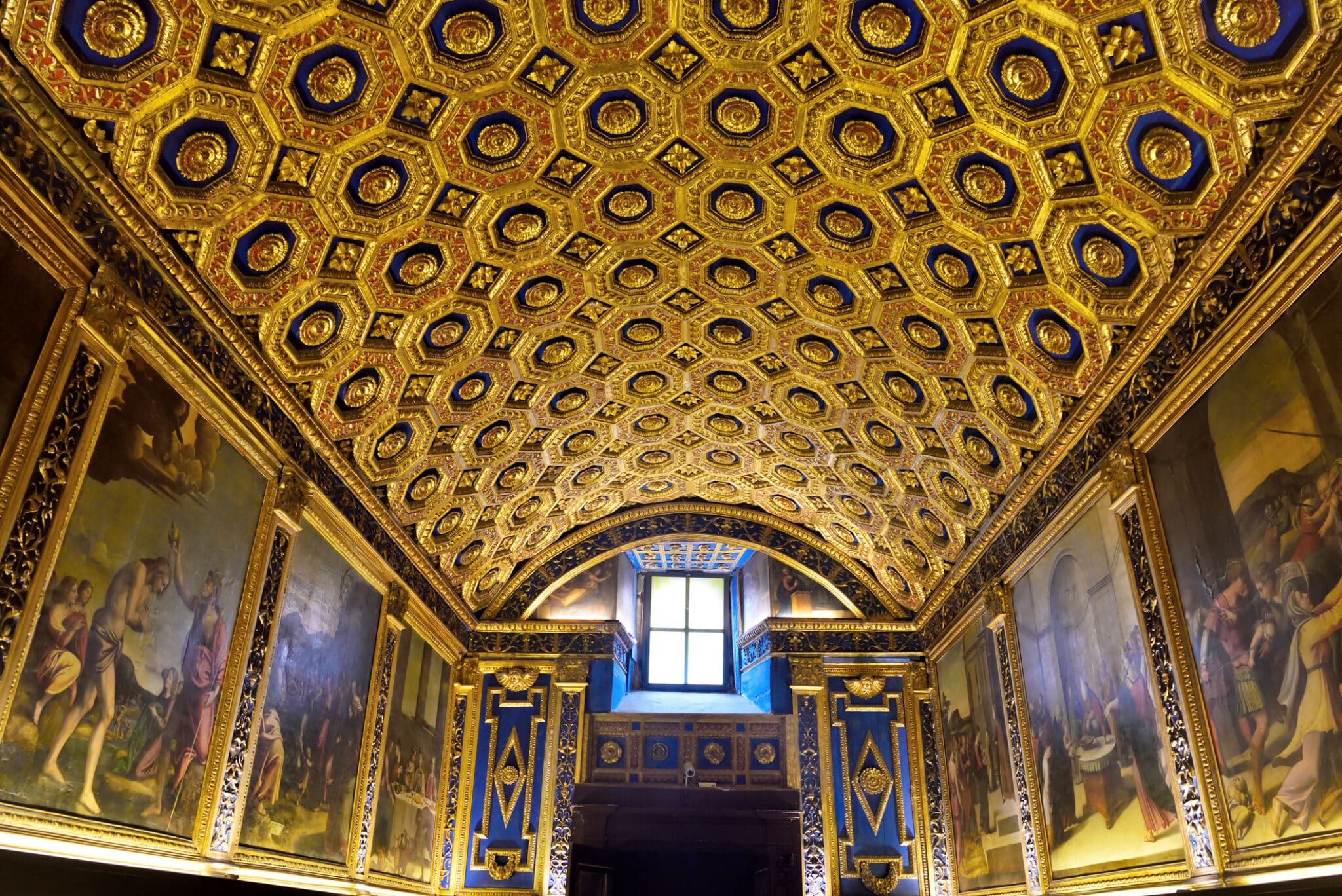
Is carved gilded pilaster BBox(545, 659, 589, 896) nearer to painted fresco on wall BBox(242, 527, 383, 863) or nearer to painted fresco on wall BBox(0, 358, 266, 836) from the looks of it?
painted fresco on wall BBox(242, 527, 383, 863)

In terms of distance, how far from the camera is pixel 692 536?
2098 centimetres

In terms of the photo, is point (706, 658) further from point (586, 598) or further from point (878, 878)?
point (878, 878)

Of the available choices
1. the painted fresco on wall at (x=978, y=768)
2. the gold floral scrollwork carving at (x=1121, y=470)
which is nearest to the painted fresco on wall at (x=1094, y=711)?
the gold floral scrollwork carving at (x=1121, y=470)

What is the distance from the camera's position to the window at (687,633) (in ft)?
72.1

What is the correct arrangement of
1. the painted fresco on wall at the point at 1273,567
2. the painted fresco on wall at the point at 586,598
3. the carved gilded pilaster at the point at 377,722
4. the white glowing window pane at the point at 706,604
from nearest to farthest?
the painted fresco on wall at the point at 1273,567 → the carved gilded pilaster at the point at 377,722 → the painted fresco on wall at the point at 586,598 → the white glowing window pane at the point at 706,604

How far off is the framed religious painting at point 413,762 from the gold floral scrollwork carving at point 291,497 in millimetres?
4535

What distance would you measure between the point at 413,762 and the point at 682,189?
10730 millimetres

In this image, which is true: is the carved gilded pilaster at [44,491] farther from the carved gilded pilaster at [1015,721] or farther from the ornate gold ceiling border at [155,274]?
the carved gilded pilaster at [1015,721]

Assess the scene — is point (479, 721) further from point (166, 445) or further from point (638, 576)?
point (166, 445)

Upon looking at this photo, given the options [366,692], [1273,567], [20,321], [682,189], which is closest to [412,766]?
[366,692]

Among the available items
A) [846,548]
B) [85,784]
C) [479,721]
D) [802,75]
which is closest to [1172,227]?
[802,75]

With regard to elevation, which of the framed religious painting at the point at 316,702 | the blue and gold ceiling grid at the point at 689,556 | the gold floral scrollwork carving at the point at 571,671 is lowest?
the framed religious painting at the point at 316,702

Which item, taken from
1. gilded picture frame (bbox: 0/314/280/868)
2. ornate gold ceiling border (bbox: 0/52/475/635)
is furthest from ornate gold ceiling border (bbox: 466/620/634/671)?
gilded picture frame (bbox: 0/314/280/868)

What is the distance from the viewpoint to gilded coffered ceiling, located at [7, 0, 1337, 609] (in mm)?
7996
